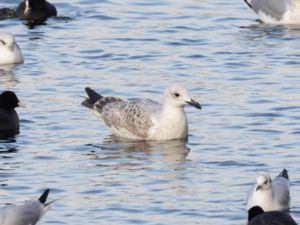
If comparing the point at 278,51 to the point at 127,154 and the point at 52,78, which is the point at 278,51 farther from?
the point at 127,154

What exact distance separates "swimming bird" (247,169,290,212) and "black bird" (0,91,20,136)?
16.5 ft

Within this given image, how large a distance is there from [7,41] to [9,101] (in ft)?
13.2

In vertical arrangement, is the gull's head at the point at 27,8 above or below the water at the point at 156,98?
below

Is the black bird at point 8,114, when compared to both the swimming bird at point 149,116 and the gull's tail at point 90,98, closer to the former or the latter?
the gull's tail at point 90,98

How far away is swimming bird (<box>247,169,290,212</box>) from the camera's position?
15.0m

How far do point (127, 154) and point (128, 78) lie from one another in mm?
3818

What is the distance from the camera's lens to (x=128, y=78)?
2195cm

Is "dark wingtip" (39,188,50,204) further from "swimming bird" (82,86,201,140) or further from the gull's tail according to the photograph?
the gull's tail

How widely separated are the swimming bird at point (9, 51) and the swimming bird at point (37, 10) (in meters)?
3.28

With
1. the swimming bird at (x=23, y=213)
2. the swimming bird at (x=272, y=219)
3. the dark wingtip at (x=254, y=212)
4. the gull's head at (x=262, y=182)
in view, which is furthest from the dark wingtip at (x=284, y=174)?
the swimming bird at (x=23, y=213)

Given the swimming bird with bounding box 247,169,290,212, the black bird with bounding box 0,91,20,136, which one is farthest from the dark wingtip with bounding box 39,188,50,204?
the black bird with bounding box 0,91,20,136

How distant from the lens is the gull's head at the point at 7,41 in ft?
77.3

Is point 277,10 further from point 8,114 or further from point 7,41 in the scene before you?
point 8,114

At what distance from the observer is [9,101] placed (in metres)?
20.1
